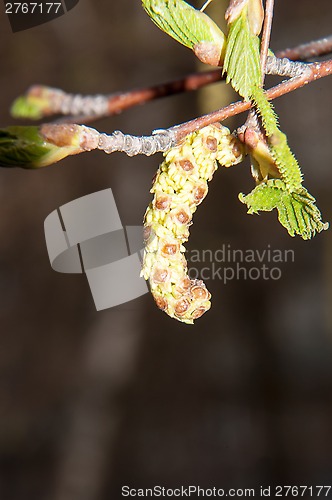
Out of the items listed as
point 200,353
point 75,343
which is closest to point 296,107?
point 200,353

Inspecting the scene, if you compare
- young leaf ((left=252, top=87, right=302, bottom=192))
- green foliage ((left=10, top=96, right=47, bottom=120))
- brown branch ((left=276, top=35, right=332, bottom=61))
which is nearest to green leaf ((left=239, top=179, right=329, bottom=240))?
young leaf ((left=252, top=87, right=302, bottom=192))

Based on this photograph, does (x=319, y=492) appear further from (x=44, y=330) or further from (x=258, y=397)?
(x=44, y=330)

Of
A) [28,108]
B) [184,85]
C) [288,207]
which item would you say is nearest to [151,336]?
[184,85]

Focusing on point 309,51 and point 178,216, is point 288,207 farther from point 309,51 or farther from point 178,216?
point 309,51

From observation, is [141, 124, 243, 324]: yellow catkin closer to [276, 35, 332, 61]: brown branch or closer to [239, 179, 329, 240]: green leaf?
[239, 179, 329, 240]: green leaf

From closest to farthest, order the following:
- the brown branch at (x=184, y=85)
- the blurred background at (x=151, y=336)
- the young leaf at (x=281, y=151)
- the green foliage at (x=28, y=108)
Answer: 1. the young leaf at (x=281, y=151)
2. the green foliage at (x=28, y=108)
3. the brown branch at (x=184, y=85)
4. the blurred background at (x=151, y=336)

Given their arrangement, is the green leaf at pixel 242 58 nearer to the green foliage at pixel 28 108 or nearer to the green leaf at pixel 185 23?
the green leaf at pixel 185 23

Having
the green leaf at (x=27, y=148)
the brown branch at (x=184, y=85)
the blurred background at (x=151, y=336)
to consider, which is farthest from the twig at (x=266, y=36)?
the blurred background at (x=151, y=336)

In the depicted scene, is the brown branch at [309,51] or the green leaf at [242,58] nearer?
the green leaf at [242,58]
